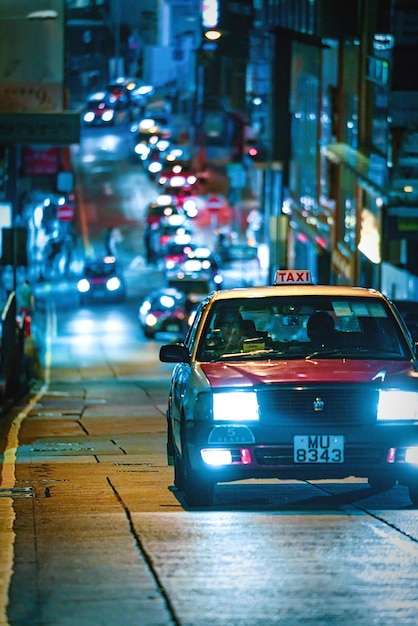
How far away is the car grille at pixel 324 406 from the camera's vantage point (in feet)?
36.5

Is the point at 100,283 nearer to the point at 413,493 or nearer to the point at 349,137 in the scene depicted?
the point at 349,137

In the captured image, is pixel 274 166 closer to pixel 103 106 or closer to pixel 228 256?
pixel 228 256

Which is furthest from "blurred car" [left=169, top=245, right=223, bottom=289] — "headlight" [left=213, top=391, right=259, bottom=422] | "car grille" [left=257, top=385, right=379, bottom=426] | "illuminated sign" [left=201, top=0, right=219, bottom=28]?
"car grille" [left=257, top=385, right=379, bottom=426]

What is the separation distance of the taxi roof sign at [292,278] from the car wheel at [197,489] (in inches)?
85.6

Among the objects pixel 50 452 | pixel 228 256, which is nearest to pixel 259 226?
pixel 228 256

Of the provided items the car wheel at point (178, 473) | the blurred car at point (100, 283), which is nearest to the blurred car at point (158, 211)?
the blurred car at point (100, 283)

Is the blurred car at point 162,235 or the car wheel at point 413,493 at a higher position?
the car wheel at point 413,493

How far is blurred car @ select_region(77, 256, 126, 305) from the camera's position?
2453 inches

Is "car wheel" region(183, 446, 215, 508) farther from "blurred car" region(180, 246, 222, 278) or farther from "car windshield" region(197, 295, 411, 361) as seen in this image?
"blurred car" region(180, 246, 222, 278)

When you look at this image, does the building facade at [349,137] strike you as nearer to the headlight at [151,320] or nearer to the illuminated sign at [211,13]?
the headlight at [151,320]

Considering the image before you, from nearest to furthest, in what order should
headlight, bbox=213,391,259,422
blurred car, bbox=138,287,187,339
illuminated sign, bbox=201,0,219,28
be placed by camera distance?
headlight, bbox=213,391,259,422
blurred car, bbox=138,287,187,339
illuminated sign, bbox=201,0,219,28

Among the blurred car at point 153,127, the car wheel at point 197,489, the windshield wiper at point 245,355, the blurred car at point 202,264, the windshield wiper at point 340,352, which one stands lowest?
the blurred car at point 153,127

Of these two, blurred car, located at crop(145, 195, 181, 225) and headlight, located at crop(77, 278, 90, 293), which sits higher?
headlight, located at crop(77, 278, 90, 293)

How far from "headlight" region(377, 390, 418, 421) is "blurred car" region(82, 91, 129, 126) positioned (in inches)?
3548
